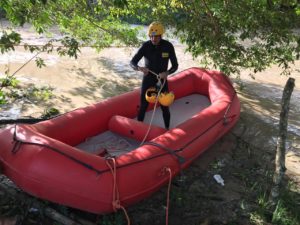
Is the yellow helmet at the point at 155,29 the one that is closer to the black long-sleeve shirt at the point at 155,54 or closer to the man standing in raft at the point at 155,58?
the man standing in raft at the point at 155,58

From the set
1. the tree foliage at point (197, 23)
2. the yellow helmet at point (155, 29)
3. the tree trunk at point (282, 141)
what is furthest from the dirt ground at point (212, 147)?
the yellow helmet at point (155, 29)

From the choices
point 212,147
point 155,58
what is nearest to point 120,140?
point 155,58

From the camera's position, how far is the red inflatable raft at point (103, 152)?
10.5 ft

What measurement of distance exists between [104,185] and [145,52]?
6.38 ft

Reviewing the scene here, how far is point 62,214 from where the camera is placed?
132 inches

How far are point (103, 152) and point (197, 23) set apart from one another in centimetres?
202

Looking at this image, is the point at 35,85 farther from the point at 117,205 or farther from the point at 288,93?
the point at 288,93

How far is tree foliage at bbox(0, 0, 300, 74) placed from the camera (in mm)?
3879

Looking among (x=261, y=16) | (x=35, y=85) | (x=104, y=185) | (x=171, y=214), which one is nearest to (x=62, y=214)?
(x=104, y=185)

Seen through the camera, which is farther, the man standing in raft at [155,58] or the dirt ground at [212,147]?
the man standing in raft at [155,58]

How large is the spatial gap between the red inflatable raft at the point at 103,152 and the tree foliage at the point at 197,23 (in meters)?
0.77

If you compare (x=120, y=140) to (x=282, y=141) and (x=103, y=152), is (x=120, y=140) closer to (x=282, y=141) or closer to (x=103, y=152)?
(x=103, y=152)

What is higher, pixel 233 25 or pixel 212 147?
pixel 233 25

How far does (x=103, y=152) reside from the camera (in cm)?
415
